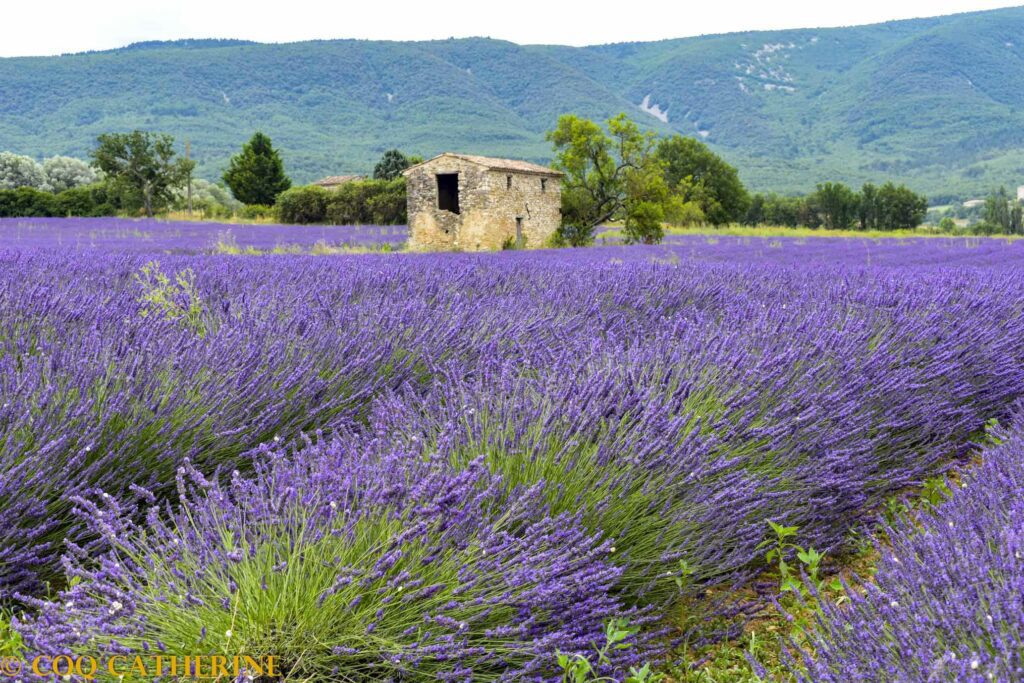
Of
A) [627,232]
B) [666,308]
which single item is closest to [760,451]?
[666,308]

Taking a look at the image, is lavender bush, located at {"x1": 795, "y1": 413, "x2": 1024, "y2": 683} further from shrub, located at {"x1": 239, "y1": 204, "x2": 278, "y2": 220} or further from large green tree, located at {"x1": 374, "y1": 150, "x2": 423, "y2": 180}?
large green tree, located at {"x1": 374, "y1": 150, "x2": 423, "y2": 180}

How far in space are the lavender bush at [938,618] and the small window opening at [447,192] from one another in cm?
2004

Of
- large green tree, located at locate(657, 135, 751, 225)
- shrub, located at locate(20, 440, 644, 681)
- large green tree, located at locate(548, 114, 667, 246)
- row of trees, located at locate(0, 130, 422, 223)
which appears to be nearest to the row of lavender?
large green tree, located at locate(548, 114, 667, 246)

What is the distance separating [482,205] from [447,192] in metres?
2.65

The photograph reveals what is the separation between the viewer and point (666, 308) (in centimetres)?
527

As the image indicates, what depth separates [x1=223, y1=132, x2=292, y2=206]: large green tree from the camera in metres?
43.2

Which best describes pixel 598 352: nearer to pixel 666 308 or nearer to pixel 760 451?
pixel 760 451

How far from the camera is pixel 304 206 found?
35.2 m

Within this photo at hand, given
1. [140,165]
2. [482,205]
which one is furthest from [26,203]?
[482,205]

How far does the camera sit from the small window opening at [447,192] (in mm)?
21750

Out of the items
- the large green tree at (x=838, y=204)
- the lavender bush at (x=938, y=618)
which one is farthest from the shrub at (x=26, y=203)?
the large green tree at (x=838, y=204)

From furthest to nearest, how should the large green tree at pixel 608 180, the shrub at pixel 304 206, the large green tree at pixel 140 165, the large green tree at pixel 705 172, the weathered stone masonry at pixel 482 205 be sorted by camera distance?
1. the large green tree at pixel 705 172
2. the shrub at pixel 304 206
3. the large green tree at pixel 140 165
4. the large green tree at pixel 608 180
5. the weathered stone masonry at pixel 482 205

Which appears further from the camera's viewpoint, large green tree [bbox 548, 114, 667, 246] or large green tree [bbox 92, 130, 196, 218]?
large green tree [bbox 92, 130, 196, 218]

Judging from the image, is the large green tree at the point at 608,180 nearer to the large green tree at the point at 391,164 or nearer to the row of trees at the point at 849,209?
the large green tree at the point at 391,164
